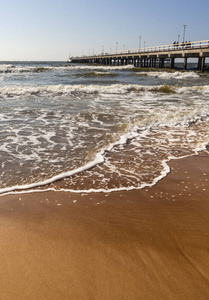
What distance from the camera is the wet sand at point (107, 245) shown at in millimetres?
1533

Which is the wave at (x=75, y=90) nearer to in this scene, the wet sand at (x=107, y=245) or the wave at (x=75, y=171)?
the wave at (x=75, y=171)

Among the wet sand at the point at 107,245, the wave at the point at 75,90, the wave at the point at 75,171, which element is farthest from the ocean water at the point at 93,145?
the wave at the point at 75,90

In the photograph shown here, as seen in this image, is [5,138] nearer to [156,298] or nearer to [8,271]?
[8,271]

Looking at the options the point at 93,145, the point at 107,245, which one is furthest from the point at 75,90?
the point at 107,245

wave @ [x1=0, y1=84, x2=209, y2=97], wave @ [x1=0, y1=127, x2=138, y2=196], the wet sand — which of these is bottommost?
the wet sand

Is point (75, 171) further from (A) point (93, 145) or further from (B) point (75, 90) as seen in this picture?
(B) point (75, 90)

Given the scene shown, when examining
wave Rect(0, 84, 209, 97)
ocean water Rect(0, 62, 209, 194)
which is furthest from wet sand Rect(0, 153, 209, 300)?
wave Rect(0, 84, 209, 97)

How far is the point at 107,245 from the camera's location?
1929 mm

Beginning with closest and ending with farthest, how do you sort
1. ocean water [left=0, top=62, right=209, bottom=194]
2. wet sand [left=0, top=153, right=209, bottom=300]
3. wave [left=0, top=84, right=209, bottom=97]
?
wet sand [left=0, top=153, right=209, bottom=300]
ocean water [left=0, top=62, right=209, bottom=194]
wave [left=0, top=84, right=209, bottom=97]

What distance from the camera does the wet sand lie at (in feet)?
5.03

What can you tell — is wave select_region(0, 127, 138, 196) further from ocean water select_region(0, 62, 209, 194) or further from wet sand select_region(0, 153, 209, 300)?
wet sand select_region(0, 153, 209, 300)

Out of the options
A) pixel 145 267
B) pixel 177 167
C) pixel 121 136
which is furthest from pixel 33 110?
pixel 145 267

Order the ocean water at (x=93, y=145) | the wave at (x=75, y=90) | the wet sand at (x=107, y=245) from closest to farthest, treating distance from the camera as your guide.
Result: the wet sand at (x=107, y=245) → the ocean water at (x=93, y=145) → the wave at (x=75, y=90)

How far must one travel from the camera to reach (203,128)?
584cm
